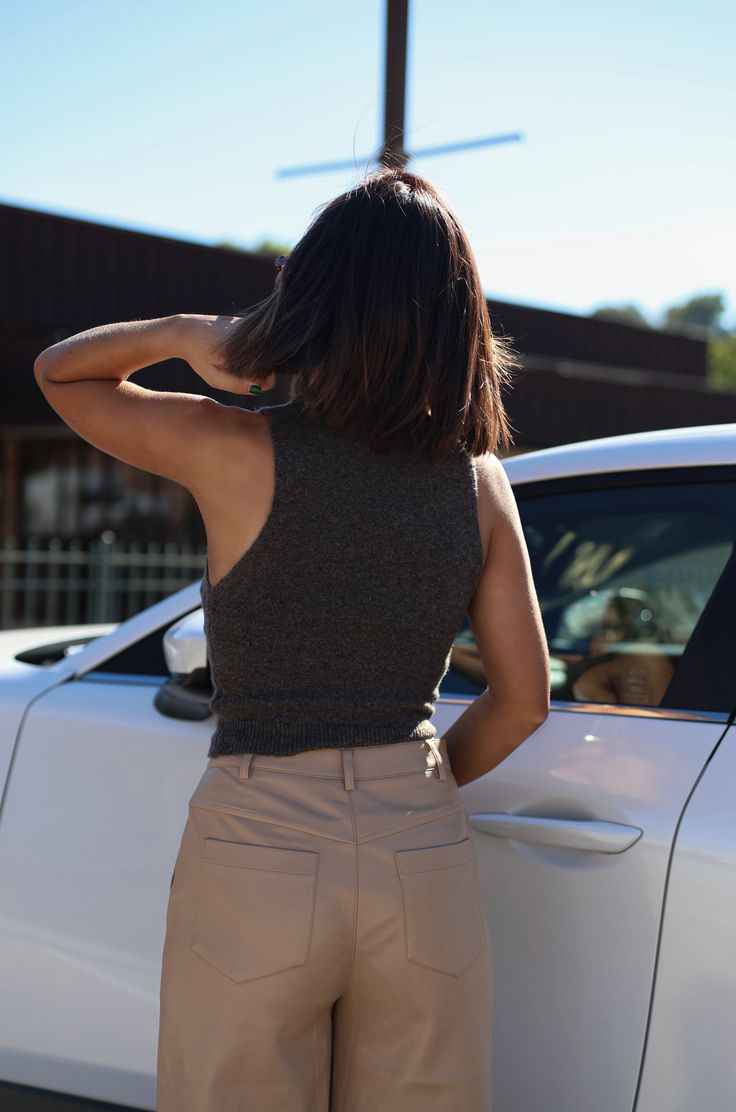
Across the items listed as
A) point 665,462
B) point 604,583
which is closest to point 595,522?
point 665,462

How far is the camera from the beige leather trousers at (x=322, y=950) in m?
1.39

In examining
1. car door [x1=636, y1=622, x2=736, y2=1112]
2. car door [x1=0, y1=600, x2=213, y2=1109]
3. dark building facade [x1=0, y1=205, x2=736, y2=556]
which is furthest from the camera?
dark building facade [x1=0, y1=205, x2=736, y2=556]

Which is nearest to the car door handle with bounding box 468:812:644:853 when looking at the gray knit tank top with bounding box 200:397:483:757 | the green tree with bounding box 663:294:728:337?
the gray knit tank top with bounding box 200:397:483:757

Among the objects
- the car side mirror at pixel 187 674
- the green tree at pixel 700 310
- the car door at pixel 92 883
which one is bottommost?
the car door at pixel 92 883

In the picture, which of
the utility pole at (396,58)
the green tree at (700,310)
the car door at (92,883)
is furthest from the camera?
the green tree at (700,310)

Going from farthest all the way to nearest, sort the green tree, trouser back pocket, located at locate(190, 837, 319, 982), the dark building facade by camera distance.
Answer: the green tree → the dark building facade → trouser back pocket, located at locate(190, 837, 319, 982)

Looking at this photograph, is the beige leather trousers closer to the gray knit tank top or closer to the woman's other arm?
the gray knit tank top

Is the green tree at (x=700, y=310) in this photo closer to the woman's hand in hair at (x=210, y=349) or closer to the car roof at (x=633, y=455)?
the car roof at (x=633, y=455)

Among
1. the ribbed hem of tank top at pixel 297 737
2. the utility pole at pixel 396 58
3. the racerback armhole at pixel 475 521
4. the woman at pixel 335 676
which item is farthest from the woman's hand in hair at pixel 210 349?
the utility pole at pixel 396 58

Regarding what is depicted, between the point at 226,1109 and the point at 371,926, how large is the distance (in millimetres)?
290

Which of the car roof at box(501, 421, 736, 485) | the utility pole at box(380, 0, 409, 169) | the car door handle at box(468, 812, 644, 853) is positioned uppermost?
the utility pole at box(380, 0, 409, 169)

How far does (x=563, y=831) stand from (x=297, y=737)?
1.93 feet

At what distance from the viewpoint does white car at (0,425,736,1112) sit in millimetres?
1745

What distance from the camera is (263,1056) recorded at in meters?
1.39
